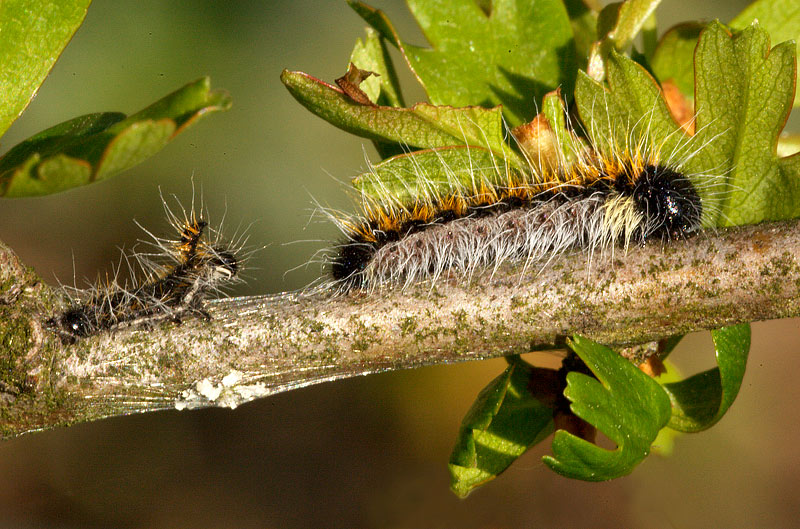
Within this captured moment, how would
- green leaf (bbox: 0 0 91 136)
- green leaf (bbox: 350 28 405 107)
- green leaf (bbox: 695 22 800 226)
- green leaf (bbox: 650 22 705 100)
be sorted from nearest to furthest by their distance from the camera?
1. green leaf (bbox: 0 0 91 136)
2. green leaf (bbox: 695 22 800 226)
3. green leaf (bbox: 350 28 405 107)
4. green leaf (bbox: 650 22 705 100)

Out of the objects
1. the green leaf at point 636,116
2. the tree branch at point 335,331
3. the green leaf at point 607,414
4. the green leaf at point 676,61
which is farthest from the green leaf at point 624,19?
the green leaf at point 607,414

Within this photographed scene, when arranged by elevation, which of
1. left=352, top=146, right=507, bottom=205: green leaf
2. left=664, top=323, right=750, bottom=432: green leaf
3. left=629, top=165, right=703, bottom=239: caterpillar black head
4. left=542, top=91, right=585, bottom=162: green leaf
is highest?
left=542, top=91, right=585, bottom=162: green leaf

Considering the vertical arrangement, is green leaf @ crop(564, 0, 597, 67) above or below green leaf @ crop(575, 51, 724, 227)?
above

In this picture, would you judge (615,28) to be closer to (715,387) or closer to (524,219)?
(524,219)

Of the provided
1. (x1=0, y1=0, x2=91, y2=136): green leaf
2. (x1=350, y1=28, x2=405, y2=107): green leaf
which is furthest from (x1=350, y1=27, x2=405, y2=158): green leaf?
(x1=0, y1=0, x2=91, y2=136): green leaf

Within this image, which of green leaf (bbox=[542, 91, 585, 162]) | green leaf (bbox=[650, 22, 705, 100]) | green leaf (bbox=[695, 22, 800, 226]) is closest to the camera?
green leaf (bbox=[695, 22, 800, 226])

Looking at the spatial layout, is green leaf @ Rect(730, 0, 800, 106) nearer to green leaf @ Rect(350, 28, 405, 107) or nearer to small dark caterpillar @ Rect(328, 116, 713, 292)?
small dark caterpillar @ Rect(328, 116, 713, 292)

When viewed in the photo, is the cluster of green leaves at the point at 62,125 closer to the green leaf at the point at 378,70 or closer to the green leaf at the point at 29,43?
the green leaf at the point at 29,43

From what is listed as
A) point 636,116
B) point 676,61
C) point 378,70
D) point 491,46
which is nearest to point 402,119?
point 378,70

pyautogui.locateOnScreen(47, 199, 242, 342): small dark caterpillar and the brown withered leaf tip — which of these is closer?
the brown withered leaf tip
